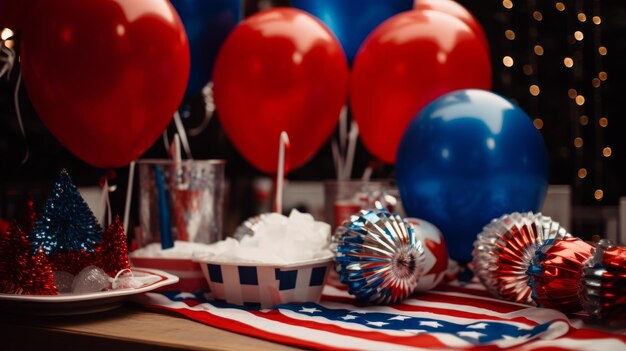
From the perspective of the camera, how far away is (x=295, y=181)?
3881 mm

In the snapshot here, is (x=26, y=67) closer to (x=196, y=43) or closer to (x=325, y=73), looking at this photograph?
(x=196, y=43)

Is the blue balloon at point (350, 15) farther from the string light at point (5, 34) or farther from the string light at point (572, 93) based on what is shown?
the string light at point (572, 93)

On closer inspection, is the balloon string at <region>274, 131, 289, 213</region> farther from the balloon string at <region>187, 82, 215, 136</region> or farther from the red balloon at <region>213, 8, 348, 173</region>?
the balloon string at <region>187, 82, 215, 136</region>

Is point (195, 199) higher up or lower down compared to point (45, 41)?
lower down

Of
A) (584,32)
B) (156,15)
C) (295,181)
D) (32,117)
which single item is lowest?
(295,181)

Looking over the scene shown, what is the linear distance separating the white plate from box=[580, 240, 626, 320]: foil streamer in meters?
0.70

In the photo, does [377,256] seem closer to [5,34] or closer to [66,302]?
[66,302]

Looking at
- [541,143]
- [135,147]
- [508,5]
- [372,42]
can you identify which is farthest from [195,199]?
[508,5]

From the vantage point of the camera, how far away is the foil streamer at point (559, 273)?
100 cm

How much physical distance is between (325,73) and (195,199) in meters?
0.46

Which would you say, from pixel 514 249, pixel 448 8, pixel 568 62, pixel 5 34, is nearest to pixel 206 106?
pixel 448 8

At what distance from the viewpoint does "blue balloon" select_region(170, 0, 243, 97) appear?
5.09 feet

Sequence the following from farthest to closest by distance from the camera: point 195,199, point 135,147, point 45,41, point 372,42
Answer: point 372,42, point 195,199, point 135,147, point 45,41

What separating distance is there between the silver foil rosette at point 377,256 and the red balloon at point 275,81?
1.49ft
